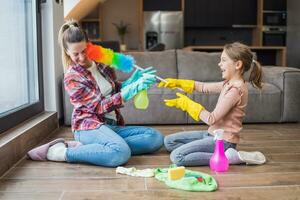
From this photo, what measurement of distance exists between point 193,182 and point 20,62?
1690 mm

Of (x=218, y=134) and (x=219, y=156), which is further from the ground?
(x=218, y=134)

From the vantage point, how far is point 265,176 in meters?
1.91

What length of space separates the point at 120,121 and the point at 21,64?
0.94m

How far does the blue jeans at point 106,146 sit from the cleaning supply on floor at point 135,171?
88 mm

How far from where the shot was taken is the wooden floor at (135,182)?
5.43 feet

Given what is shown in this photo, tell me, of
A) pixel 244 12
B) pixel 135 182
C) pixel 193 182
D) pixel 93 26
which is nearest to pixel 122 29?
A: pixel 93 26

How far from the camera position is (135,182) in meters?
1.82

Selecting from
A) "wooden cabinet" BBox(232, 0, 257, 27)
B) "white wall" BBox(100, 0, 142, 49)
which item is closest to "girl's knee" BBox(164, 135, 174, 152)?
"white wall" BBox(100, 0, 142, 49)

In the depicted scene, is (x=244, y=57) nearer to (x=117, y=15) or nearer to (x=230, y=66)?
(x=230, y=66)

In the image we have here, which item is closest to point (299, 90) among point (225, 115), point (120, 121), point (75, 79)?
point (225, 115)

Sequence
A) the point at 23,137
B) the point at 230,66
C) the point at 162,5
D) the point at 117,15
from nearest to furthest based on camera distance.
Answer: the point at 230,66 < the point at 23,137 < the point at 162,5 < the point at 117,15

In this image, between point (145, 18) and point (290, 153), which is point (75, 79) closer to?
point (290, 153)

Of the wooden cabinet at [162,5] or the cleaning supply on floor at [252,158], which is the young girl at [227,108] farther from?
the wooden cabinet at [162,5]

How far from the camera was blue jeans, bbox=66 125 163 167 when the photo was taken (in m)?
2.05
